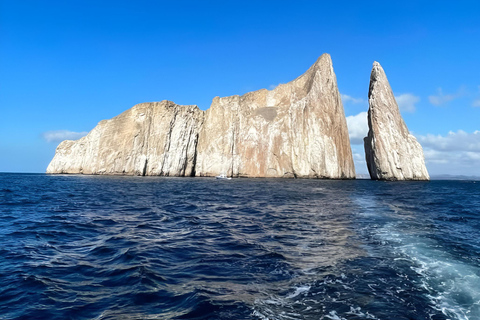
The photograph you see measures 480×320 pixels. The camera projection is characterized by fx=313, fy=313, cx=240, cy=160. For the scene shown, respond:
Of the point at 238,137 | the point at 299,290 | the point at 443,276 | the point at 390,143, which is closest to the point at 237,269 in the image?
the point at 299,290

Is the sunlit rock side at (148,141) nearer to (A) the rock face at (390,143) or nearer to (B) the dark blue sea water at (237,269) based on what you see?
(A) the rock face at (390,143)

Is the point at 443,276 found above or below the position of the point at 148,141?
below

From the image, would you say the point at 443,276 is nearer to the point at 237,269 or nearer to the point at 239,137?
the point at 237,269

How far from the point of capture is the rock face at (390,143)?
63281 mm

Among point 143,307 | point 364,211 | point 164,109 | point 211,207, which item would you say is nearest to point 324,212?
point 364,211

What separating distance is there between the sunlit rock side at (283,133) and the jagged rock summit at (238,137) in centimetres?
22

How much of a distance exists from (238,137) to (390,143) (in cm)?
3404

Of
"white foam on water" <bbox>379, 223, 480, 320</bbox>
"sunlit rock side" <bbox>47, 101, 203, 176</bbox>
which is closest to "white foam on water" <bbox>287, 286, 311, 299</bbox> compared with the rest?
"white foam on water" <bbox>379, 223, 480, 320</bbox>

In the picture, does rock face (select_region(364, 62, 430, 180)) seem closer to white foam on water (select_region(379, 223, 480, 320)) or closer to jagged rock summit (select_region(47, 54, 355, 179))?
jagged rock summit (select_region(47, 54, 355, 179))

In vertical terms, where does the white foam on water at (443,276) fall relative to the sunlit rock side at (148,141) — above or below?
below

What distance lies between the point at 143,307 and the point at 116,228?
316 inches

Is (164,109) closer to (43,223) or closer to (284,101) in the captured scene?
(284,101)

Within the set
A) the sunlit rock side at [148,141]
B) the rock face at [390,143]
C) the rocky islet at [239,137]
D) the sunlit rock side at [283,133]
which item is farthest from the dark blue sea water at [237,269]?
the sunlit rock side at [148,141]

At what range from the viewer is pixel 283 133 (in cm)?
7312
